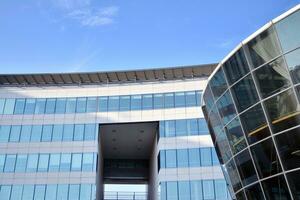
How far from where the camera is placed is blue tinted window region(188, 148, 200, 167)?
39.2m

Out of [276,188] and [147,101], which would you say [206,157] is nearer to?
[147,101]

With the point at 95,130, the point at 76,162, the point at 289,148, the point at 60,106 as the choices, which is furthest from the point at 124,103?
the point at 289,148

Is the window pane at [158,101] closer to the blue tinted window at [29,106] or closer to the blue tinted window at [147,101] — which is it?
the blue tinted window at [147,101]

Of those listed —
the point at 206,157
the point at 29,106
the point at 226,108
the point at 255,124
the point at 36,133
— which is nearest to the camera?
the point at 255,124

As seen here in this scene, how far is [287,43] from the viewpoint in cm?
1645

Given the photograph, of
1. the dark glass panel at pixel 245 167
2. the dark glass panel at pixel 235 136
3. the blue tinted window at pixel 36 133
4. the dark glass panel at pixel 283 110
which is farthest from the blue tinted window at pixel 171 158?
the dark glass panel at pixel 283 110

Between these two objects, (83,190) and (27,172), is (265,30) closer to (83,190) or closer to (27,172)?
(83,190)

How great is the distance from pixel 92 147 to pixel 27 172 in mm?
6966

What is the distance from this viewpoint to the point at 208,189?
124ft

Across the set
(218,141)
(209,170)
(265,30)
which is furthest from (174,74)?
(265,30)

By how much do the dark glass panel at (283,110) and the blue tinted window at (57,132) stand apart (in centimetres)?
2900

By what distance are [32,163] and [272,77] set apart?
30513 millimetres

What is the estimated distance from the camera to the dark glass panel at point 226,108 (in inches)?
768

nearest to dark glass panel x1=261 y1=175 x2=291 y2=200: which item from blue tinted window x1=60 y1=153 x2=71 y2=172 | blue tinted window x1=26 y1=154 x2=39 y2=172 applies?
blue tinted window x1=60 y1=153 x2=71 y2=172
